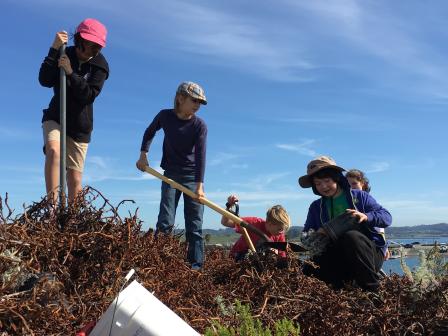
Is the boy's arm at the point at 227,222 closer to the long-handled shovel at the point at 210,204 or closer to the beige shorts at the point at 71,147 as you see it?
the long-handled shovel at the point at 210,204

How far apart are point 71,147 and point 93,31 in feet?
3.50

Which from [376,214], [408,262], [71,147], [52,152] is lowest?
[408,262]

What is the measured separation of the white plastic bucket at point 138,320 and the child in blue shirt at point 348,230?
2.21 m

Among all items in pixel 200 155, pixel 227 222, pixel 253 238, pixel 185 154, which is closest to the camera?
pixel 200 155

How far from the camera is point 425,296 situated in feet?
13.3

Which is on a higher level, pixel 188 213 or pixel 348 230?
pixel 188 213

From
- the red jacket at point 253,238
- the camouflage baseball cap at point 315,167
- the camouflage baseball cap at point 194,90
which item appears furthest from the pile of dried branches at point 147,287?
the camouflage baseball cap at point 194,90

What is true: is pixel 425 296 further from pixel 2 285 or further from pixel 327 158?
pixel 2 285

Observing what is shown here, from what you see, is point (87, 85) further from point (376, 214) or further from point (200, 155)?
point (376, 214)

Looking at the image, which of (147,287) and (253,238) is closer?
(147,287)

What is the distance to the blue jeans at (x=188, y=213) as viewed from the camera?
19.1 ft

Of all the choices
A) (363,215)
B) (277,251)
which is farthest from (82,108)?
(363,215)

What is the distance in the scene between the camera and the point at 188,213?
19.7 feet

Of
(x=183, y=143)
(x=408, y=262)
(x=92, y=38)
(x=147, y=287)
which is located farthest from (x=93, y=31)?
(x=408, y=262)
